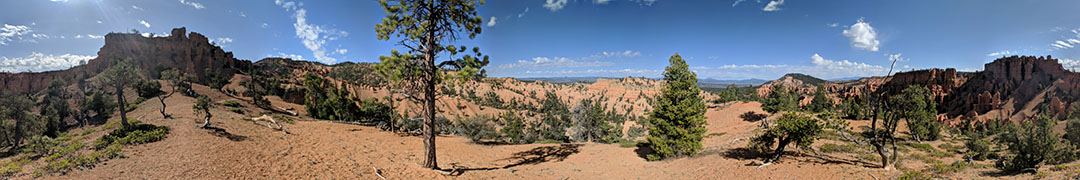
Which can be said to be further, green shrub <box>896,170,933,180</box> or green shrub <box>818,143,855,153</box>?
green shrub <box>818,143,855,153</box>

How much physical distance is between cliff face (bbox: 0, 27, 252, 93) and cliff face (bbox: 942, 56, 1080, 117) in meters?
148

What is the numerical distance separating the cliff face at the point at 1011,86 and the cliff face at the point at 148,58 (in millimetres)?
147934

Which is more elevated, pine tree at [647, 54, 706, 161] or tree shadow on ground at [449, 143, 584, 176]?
pine tree at [647, 54, 706, 161]

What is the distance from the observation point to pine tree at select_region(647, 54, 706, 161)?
17.0 metres

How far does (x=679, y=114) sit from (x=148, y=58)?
301 ft

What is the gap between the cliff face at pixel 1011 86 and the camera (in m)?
65.8

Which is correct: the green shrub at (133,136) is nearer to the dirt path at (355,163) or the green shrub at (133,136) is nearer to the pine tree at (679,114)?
the dirt path at (355,163)

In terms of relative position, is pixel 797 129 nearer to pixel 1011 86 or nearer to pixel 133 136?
pixel 133 136

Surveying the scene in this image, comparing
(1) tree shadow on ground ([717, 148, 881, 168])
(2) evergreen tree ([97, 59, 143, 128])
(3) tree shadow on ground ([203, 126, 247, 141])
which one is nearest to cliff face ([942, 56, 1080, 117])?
(1) tree shadow on ground ([717, 148, 881, 168])

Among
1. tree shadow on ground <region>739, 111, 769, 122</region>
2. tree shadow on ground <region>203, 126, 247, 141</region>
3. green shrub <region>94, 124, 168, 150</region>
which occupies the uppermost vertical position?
green shrub <region>94, 124, 168, 150</region>

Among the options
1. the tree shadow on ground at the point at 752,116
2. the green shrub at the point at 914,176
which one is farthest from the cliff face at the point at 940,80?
the green shrub at the point at 914,176

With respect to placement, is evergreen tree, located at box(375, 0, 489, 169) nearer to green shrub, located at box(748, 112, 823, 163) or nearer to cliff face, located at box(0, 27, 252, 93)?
green shrub, located at box(748, 112, 823, 163)

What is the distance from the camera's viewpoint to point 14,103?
80.1ft

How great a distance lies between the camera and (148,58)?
62656mm
